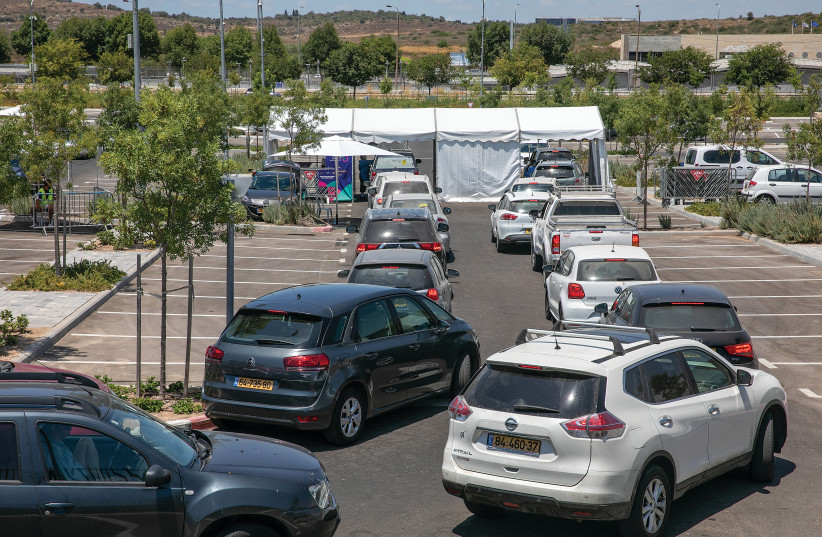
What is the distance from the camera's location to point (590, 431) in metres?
6.92

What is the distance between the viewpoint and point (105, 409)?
20.5ft

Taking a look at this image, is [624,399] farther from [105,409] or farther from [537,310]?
[537,310]

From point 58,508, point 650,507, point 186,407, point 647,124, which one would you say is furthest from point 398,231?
point 58,508

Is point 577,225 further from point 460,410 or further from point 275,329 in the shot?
point 460,410

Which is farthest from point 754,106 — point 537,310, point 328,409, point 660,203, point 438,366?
point 328,409

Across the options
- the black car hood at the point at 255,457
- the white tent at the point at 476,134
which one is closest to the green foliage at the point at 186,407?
the black car hood at the point at 255,457

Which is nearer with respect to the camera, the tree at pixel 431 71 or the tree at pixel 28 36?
the tree at pixel 431 71

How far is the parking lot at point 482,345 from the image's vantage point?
8.01m

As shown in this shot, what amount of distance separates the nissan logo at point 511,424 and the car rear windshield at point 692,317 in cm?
442

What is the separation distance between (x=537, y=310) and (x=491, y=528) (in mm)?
10315

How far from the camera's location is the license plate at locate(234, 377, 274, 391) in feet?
32.2

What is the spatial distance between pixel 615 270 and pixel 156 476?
34.8 feet

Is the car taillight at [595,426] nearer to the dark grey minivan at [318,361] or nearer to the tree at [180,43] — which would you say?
the dark grey minivan at [318,361]

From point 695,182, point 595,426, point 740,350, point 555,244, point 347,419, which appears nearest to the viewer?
point 595,426
